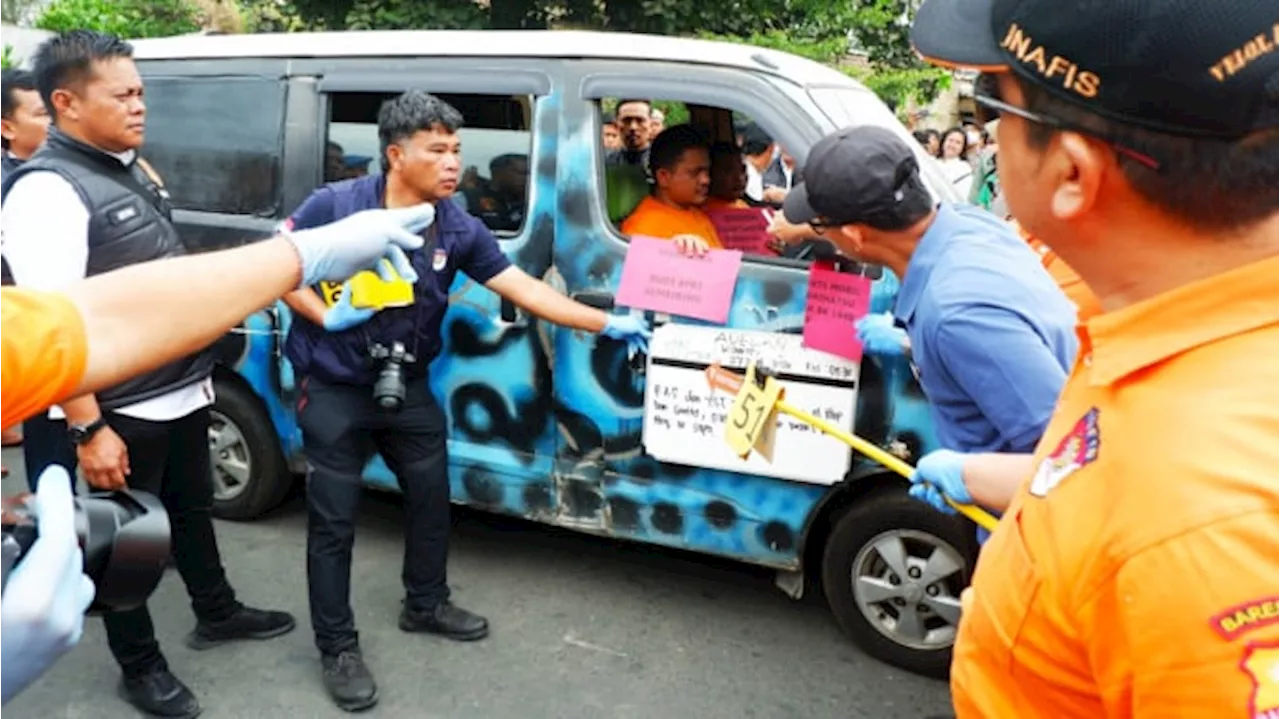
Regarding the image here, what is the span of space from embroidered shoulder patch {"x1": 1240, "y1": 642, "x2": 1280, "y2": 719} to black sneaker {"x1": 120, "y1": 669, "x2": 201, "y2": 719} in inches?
117

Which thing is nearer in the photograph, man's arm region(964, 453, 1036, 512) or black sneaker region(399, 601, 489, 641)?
man's arm region(964, 453, 1036, 512)

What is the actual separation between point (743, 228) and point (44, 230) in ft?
7.39

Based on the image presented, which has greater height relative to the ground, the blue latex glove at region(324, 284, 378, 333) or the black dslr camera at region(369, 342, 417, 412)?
the blue latex glove at region(324, 284, 378, 333)

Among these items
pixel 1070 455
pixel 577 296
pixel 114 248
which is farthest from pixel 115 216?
pixel 1070 455

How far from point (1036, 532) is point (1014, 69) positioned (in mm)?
457

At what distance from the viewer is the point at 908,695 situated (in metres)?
3.23

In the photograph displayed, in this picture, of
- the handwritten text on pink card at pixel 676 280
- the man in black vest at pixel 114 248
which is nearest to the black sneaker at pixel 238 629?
the man in black vest at pixel 114 248

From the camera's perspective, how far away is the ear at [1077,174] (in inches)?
39.8

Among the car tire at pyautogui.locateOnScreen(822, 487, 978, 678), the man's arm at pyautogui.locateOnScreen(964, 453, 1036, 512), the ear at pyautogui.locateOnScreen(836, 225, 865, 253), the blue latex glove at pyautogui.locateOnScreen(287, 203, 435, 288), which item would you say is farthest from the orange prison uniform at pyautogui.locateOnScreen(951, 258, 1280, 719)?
the car tire at pyautogui.locateOnScreen(822, 487, 978, 678)

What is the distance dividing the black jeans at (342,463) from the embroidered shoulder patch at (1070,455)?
245 centimetres

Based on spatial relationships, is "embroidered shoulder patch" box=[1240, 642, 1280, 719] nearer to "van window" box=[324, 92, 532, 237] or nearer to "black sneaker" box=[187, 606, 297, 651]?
"van window" box=[324, 92, 532, 237]

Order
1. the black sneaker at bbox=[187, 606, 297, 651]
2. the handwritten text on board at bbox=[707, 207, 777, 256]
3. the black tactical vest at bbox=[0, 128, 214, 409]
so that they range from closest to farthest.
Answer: the black tactical vest at bbox=[0, 128, 214, 409], the black sneaker at bbox=[187, 606, 297, 651], the handwritten text on board at bbox=[707, 207, 777, 256]

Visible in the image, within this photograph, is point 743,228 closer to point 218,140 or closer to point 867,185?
point 867,185

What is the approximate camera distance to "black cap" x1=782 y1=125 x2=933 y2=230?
2.34m
